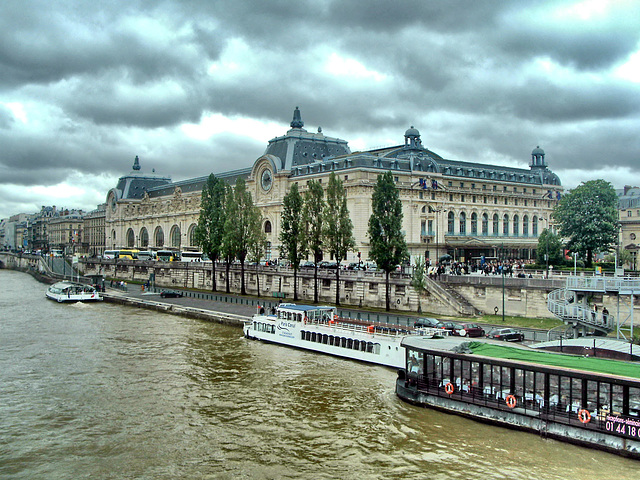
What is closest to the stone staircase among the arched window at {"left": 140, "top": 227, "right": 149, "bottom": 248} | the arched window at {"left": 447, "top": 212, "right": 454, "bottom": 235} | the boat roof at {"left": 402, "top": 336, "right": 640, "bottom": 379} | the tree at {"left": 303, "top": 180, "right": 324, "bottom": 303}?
the tree at {"left": 303, "top": 180, "right": 324, "bottom": 303}

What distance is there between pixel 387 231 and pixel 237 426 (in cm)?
3713

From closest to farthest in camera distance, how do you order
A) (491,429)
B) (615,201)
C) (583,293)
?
(491,429) → (583,293) → (615,201)

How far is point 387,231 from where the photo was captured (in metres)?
65.1

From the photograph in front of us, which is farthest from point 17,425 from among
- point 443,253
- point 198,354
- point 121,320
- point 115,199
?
point 115,199

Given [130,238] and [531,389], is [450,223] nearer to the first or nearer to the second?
[531,389]

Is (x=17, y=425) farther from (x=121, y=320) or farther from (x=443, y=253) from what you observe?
(x=443, y=253)

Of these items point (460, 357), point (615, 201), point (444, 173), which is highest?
point (444, 173)

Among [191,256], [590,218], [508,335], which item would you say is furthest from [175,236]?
[508,335]

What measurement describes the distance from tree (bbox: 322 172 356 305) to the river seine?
22.8 metres

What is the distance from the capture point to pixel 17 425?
31.4 metres

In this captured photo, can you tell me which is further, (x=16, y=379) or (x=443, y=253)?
(x=443, y=253)

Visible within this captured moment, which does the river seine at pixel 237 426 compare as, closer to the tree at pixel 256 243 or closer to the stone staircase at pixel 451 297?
the stone staircase at pixel 451 297

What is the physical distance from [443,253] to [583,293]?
5850 cm

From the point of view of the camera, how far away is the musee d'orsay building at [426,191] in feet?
329
